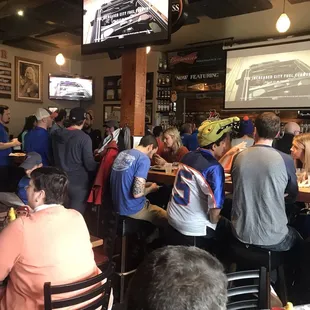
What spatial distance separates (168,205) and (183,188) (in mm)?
246

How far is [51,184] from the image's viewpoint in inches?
77.0

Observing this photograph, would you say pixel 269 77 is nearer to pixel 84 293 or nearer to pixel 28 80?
pixel 28 80

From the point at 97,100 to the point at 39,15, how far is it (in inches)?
177

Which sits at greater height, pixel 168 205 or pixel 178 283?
pixel 178 283

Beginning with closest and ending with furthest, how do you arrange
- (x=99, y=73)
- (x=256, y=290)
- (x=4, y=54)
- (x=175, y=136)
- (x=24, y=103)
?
(x=256, y=290) < (x=175, y=136) < (x=4, y=54) < (x=24, y=103) < (x=99, y=73)

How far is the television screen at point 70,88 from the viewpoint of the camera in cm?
943

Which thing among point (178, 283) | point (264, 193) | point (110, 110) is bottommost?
point (264, 193)

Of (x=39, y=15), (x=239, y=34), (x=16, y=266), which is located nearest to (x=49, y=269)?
(x=16, y=266)

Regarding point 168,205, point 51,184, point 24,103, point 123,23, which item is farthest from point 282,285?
point 24,103

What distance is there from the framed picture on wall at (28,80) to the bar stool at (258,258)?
7.61 meters

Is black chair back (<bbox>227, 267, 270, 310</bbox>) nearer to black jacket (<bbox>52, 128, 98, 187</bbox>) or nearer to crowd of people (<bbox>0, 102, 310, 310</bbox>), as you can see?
crowd of people (<bbox>0, 102, 310, 310</bbox>)

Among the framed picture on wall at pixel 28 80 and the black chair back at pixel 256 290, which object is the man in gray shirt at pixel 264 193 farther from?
the framed picture on wall at pixel 28 80

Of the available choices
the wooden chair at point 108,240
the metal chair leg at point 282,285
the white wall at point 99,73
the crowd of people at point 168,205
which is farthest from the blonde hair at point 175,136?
the white wall at point 99,73

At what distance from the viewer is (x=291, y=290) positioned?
2957 mm
